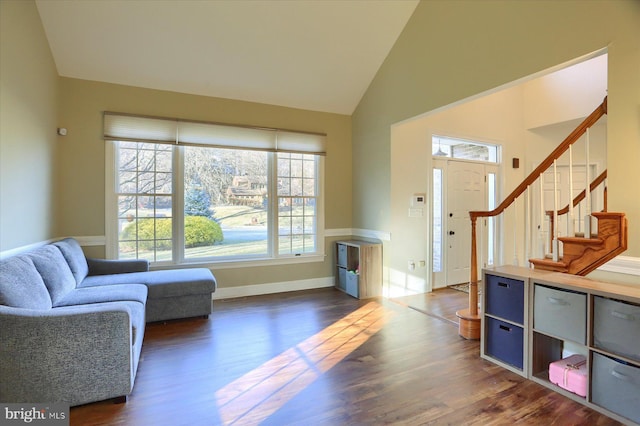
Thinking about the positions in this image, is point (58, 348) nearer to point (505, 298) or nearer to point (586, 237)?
point (505, 298)

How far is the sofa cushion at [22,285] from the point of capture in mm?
1985

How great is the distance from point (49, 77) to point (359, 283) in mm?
4286

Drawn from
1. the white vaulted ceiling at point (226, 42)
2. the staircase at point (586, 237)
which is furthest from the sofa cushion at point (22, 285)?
the staircase at point (586, 237)

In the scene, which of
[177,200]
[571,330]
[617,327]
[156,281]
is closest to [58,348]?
[156,281]

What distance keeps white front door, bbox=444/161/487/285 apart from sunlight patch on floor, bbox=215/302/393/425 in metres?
2.13

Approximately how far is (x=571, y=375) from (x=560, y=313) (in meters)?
0.41

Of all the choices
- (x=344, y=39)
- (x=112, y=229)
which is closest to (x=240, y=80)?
(x=344, y=39)

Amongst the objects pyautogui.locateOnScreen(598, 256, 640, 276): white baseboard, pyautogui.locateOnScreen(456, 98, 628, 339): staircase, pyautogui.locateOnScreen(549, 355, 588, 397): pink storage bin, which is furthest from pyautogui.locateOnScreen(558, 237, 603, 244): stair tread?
pyautogui.locateOnScreen(549, 355, 588, 397): pink storage bin

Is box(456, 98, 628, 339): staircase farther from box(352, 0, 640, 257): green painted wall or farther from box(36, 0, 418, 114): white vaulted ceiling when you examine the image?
box(36, 0, 418, 114): white vaulted ceiling

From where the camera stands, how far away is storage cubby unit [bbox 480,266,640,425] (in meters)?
1.89

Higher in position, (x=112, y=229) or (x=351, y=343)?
(x=112, y=229)

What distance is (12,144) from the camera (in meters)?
2.61

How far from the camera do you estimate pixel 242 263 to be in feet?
14.9

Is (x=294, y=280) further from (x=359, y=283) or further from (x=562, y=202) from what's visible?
(x=562, y=202)
